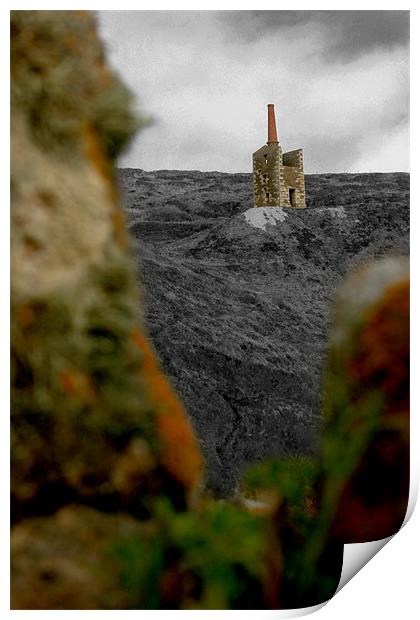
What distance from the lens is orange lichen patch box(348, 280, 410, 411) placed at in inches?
48.1

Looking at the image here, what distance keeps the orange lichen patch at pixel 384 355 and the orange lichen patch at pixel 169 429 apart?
333 mm

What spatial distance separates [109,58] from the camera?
44.3 inches

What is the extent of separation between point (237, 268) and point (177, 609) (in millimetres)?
3402

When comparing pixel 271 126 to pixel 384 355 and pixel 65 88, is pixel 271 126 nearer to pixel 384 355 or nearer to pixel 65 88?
pixel 384 355

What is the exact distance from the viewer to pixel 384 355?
1.23 m

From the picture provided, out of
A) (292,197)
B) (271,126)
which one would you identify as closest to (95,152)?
(271,126)

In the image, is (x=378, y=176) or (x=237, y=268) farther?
(x=237, y=268)

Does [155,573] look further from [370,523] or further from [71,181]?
[71,181]

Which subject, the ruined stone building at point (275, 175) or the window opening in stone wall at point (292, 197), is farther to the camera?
the window opening in stone wall at point (292, 197)

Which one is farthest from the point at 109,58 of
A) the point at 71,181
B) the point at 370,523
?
the point at 370,523

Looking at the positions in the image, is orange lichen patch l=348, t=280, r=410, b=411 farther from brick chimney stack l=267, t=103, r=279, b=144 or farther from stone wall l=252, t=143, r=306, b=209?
stone wall l=252, t=143, r=306, b=209

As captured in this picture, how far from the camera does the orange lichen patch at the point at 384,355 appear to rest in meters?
1.22

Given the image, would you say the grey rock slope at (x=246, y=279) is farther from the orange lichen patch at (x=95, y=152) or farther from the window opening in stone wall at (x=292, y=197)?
the orange lichen patch at (x=95, y=152)

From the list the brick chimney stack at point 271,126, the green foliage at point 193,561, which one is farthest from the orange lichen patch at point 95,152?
the brick chimney stack at point 271,126
